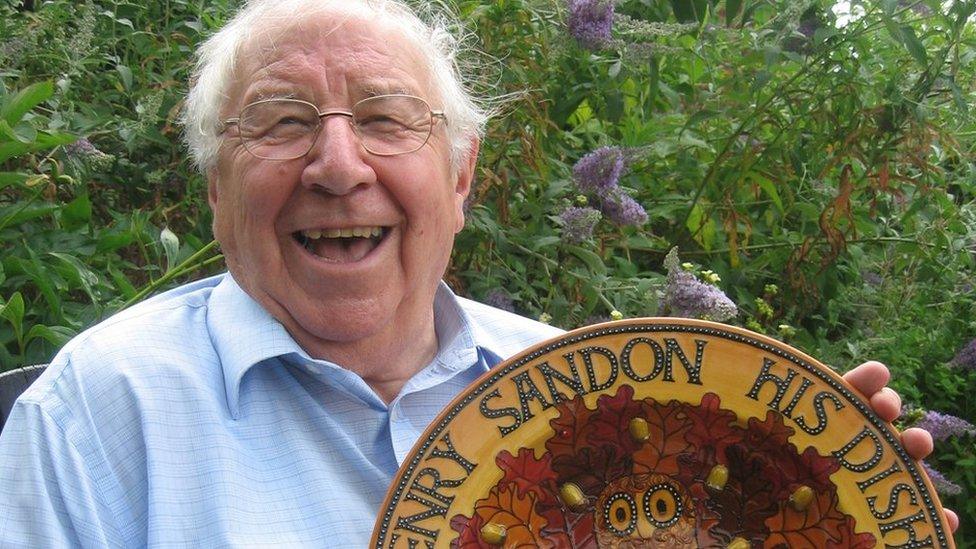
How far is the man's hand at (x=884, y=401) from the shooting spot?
138cm

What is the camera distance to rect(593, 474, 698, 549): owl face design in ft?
5.25

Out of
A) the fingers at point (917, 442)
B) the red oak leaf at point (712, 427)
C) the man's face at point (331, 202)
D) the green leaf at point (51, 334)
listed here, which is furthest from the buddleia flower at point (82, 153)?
the fingers at point (917, 442)

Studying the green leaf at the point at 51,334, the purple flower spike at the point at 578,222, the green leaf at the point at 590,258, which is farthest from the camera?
the green leaf at the point at 590,258

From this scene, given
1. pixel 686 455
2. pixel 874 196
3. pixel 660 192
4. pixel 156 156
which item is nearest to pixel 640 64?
pixel 660 192

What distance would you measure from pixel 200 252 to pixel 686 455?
1.09m

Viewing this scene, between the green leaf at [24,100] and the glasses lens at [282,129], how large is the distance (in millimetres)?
642

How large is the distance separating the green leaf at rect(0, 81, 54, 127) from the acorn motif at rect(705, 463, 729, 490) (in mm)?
1376

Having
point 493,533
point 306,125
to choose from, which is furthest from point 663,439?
point 306,125

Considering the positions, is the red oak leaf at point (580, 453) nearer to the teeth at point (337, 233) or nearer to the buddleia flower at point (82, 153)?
the teeth at point (337, 233)

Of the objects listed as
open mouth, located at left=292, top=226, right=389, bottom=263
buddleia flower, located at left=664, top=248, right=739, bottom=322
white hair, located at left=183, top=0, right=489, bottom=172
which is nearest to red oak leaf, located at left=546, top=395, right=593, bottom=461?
open mouth, located at left=292, top=226, right=389, bottom=263

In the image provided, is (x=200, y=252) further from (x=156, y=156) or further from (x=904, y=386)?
(x=904, y=386)

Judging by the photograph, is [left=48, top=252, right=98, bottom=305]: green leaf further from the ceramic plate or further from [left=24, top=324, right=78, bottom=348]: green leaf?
the ceramic plate

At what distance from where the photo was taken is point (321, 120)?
169 cm

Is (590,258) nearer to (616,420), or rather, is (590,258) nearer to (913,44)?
(913,44)
